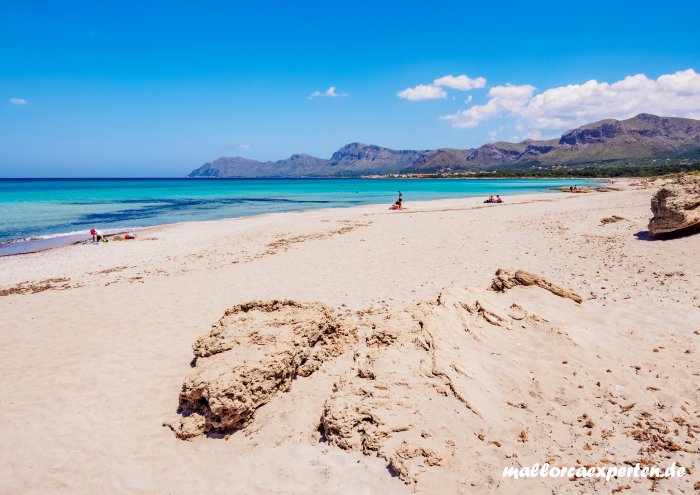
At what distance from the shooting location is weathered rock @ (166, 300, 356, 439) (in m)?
5.40

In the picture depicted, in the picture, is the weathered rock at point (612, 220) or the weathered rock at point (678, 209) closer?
the weathered rock at point (678, 209)

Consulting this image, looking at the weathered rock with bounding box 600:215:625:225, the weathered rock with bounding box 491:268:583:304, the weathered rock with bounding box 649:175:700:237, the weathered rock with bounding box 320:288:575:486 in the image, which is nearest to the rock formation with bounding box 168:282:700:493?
the weathered rock with bounding box 320:288:575:486

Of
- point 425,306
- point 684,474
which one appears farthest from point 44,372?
point 684,474

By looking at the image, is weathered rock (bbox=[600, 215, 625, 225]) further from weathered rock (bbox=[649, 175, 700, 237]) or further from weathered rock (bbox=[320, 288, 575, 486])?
weathered rock (bbox=[320, 288, 575, 486])

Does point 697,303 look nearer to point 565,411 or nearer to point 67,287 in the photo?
point 565,411

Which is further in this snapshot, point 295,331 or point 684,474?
point 295,331

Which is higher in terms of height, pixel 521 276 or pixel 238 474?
pixel 521 276

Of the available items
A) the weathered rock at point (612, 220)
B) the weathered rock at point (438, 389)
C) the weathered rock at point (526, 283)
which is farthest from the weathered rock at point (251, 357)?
the weathered rock at point (612, 220)

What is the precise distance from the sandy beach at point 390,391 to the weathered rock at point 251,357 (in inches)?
4.1

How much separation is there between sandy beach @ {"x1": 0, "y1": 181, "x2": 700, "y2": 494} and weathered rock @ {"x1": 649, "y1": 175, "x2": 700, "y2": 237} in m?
2.10

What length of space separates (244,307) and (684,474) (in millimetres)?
6678

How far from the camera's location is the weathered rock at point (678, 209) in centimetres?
1299

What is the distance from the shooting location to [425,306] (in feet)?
24.5

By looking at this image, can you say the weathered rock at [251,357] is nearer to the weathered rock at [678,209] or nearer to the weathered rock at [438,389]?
the weathered rock at [438,389]
